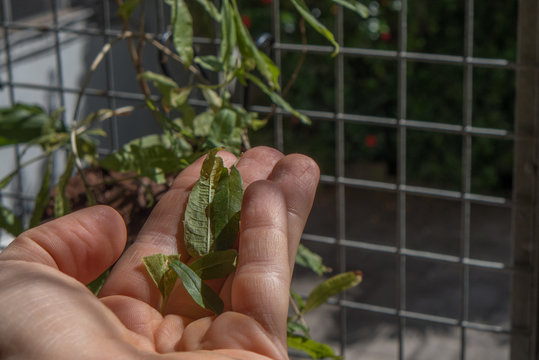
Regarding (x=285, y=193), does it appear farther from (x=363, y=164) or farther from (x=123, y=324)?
(x=363, y=164)

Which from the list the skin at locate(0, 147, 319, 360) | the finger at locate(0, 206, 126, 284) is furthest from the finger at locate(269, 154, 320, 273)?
the finger at locate(0, 206, 126, 284)

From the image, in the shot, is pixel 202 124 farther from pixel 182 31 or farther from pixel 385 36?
pixel 385 36

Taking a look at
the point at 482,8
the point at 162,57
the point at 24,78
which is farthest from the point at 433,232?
the point at 162,57

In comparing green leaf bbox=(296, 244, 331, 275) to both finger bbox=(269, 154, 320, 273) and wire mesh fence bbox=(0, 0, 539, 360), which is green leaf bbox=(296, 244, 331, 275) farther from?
wire mesh fence bbox=(0, 0, 539, 360)

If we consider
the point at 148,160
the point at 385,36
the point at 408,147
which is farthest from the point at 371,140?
the point at 148,160

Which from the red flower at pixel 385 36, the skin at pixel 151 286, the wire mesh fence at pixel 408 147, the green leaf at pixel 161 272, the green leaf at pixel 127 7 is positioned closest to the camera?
the skin at pixel 151 286

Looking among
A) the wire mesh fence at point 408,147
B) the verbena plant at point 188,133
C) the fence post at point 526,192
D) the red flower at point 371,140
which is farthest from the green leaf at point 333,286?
the red flower at point 371,140

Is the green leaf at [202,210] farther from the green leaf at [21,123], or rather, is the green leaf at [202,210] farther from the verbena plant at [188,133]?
the green leaf at [21,123]
